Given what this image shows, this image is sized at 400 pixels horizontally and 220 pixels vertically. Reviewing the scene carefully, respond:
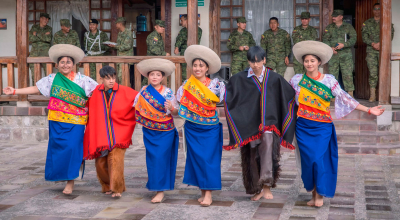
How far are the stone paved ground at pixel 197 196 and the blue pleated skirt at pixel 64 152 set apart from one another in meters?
0.22

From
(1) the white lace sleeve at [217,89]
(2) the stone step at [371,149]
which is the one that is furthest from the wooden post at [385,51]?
(1) the white lace sleeve at [217,89]

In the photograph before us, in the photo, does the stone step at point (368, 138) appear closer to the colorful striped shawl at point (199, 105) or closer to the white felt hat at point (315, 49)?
the white felt hat at point (315, 49)

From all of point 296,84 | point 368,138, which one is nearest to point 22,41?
point 296,84

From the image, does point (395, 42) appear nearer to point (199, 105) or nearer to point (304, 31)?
point (304, 31)

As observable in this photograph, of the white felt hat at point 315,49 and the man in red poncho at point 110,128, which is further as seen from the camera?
the man in red poncho at point 110,128

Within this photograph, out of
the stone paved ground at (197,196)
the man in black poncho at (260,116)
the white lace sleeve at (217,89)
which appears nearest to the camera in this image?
the stone paved ground at (197,196)

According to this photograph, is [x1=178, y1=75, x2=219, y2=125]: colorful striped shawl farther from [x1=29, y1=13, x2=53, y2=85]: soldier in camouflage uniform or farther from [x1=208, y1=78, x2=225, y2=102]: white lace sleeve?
[x1=29, y1=13, x2=53, y2=85]: soldier in camouflage uniform

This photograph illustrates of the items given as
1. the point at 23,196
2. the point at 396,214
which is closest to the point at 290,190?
the point at 396,214

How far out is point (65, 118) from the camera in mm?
4762

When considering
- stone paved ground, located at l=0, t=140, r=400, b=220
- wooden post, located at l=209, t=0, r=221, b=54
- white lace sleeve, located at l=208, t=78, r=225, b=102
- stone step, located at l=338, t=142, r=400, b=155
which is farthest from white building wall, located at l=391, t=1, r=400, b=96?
white lace sleeve, located at l=208, t=78, r=225, b=102

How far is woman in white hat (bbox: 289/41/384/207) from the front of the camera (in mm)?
4230

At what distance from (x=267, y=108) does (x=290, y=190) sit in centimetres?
107

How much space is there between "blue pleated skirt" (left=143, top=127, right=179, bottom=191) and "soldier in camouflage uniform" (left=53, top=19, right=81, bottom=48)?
5.91m

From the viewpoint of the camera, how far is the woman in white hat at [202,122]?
171 inches
